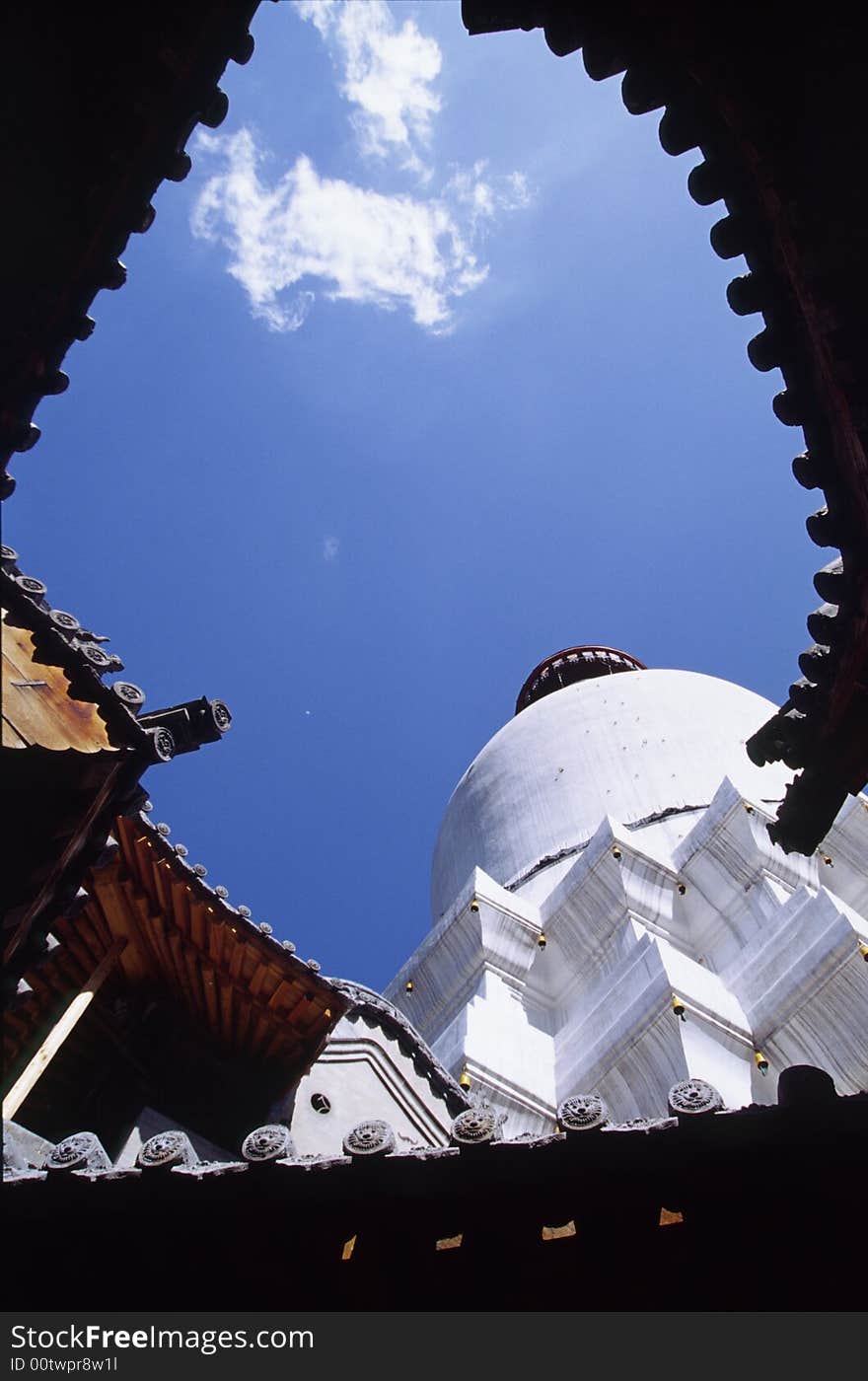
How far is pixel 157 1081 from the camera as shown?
8.11 meters

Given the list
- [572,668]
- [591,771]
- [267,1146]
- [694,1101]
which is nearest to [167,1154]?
[267,1146]

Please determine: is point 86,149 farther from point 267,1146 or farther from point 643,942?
point 643,942

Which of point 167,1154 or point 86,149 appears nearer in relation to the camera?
point 86,149

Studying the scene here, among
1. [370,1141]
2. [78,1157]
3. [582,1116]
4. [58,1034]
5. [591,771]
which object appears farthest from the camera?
[591,771]

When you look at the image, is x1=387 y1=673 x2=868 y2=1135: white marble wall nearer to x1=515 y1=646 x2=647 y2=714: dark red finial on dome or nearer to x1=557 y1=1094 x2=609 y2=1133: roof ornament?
x1=515 y1=646 x2=647 y2=714: dark red finial on dome

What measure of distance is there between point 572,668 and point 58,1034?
63.4 ft

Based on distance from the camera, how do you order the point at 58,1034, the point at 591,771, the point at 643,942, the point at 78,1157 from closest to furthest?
the point at 78,1157 < the point at 58,1034 < the point at 643,942 < the point at 591,771

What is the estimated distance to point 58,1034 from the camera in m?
7.05

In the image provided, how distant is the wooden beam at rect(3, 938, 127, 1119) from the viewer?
636cm

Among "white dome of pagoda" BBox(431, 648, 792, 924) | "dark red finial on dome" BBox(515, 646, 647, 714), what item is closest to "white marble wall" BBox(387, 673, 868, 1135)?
"white dome of pagoda" BBox(431, 648, 792, 924)

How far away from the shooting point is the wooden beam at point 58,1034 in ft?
20.9
